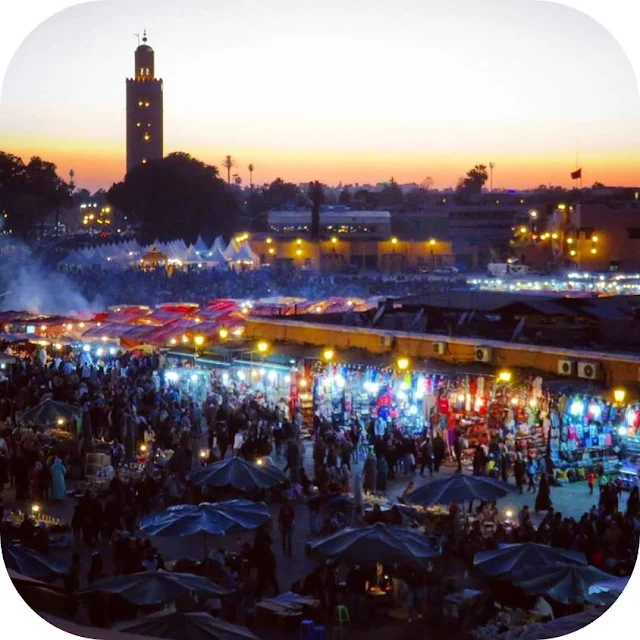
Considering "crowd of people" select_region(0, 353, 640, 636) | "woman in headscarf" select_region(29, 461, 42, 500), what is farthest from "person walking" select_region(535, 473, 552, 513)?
"woman in headscarf" select_region(29, 461, 42, 500)

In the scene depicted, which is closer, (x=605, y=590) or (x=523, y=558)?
(x=605, y=590)

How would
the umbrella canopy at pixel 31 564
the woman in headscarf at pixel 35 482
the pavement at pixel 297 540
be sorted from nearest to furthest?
the umbrella canopy at pixel 31 564
the pavement at pixel 297 540
the woman in headscarf at pixel 35 482

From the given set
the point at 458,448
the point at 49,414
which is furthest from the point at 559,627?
the point at 49,414

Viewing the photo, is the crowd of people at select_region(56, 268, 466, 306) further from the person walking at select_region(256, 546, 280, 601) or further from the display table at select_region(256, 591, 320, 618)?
the display table at select_region(256, 591, 320, 618)

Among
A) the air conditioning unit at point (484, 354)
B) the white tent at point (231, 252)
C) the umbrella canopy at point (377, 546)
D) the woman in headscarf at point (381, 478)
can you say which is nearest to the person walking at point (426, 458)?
the woman in headscarf at point (381, 478)

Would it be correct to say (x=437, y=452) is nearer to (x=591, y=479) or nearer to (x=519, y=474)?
(x=519, y=474)

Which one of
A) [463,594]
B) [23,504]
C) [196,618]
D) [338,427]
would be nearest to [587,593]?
[463,594]

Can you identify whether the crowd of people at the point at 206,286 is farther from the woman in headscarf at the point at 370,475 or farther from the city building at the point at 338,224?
the woman in headscarf at the point at 370,475
